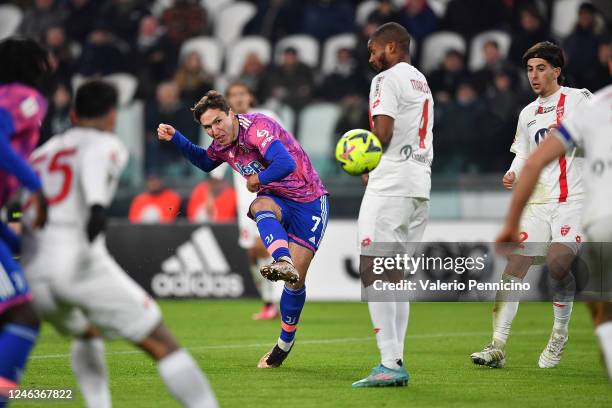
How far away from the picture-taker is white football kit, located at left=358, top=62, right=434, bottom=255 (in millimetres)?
7387

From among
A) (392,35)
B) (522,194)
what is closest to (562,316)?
(392,35)

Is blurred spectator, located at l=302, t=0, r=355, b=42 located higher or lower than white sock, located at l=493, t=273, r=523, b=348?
higher

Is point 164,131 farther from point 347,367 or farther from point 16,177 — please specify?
point 16,177

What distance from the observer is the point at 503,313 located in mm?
8797

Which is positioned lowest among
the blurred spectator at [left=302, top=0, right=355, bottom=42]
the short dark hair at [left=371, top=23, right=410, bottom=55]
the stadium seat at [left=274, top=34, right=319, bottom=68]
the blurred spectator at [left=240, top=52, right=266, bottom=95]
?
the blurred spectator at [left=240, top=52, right=266, bottom=95]

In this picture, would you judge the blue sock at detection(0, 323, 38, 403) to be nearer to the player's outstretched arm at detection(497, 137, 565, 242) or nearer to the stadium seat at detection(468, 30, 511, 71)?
the player's outstretched arm at detection(497, 137, 565, 242)

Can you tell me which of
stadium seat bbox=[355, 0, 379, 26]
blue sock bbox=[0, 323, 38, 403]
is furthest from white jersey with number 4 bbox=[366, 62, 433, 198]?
stadium seat bbox=[355, 0, 379, 26]

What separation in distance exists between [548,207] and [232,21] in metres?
12.8

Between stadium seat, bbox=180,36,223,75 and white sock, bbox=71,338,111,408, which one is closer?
white sock, bbox=71,338,111,408

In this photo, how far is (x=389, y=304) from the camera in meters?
7.35

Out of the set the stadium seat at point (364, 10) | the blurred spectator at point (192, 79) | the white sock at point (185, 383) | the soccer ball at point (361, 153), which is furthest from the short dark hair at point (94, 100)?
the stadium seat at point (364, 10)

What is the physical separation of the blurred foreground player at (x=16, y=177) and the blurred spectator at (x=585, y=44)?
11637 millimetres

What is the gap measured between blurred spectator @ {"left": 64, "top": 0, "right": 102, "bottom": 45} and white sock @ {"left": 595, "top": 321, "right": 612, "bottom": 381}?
53.2 feet

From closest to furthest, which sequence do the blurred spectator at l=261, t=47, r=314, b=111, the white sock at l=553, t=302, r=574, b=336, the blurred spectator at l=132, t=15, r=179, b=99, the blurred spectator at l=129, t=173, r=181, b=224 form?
the white sock at l=553, t=302, r=574, b=336
the blurred spectator at l=129, t=173, r=181, b=224
the blurred spectator at l=261, t=47, r=314, b=111
the blurred spectator at l=132, t=15, r=179, b=99
